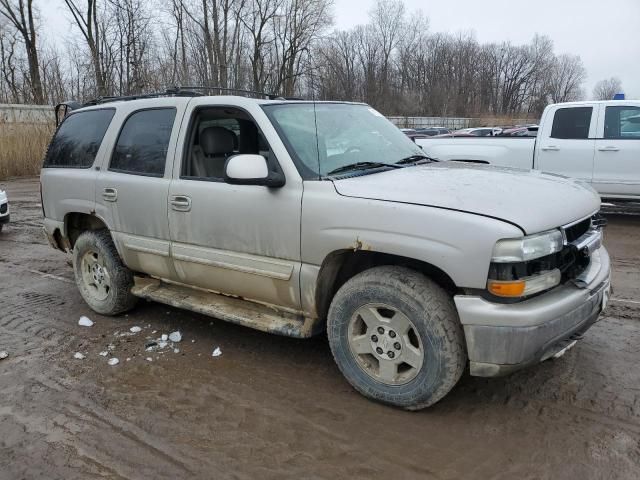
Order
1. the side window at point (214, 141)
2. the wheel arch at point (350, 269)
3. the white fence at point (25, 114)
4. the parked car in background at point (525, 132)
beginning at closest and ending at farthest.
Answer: the wheel arch at point (350, 269)
the side window at point (214, 141)
the parked car in background at point (525, 132)
the white fence at point (25, 114)

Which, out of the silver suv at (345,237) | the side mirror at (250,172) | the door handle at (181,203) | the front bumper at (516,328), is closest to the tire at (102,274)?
the silver suv at (345,237)

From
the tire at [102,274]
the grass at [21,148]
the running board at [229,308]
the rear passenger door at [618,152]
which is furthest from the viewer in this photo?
the grass at [21,148]

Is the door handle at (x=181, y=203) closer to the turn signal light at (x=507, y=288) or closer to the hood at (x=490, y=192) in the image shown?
the hood at (x=490, y=192)

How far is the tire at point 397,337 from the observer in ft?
9.68

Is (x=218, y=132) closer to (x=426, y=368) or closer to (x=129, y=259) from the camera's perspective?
(x=129, y=259)

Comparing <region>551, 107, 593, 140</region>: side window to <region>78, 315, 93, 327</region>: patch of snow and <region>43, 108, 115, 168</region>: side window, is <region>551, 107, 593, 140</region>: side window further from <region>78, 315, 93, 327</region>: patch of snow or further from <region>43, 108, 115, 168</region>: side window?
<region>78, 315, 93, 327</region>: patch of snow

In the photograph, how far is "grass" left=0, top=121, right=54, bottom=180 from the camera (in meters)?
19.2

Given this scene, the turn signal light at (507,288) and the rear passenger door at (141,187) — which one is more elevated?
the rear passenger door at (141,187)

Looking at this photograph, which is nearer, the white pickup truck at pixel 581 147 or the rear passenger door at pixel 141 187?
the rear passenger door at pixel 141 187

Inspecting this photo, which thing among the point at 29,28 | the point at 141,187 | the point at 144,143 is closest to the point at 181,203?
the point at 141,187

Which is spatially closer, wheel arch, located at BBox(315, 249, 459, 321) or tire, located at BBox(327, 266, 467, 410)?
tire, located at BBox(327, 266, 467, 410)

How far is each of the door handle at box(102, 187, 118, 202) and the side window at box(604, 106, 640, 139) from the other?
790 cm

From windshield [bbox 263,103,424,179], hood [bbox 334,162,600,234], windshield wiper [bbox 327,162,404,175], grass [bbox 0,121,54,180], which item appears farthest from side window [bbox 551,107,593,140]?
grass [bbox 0,121,54,180]

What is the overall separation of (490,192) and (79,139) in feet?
13.0
